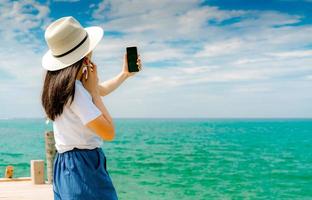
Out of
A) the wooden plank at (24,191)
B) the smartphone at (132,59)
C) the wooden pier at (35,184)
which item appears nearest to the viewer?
the smartphone at (132,59)

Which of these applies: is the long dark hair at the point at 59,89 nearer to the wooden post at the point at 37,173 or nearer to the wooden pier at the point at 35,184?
the wooden pier at the point at 35,184

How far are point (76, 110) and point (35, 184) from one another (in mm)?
5977

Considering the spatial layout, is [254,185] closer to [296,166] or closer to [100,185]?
[296,166]

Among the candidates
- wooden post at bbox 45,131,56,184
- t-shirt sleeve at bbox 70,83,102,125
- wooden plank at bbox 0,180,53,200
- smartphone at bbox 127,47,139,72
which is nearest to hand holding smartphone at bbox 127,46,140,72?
smartphone at bbox 127,47,139,72

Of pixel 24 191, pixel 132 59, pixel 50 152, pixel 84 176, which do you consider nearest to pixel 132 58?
pixel 132 59

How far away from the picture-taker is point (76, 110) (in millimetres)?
2738

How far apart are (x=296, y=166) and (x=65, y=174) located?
40869 mm

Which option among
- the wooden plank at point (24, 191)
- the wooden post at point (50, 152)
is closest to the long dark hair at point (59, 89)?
the wooden plank at point (24, 191)

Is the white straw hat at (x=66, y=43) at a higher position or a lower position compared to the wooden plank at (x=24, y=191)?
higher

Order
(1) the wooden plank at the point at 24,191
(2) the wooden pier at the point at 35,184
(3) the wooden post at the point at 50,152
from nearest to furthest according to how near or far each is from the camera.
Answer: (1) the wooden plank at the point at 24,191 → (2) the wooden pier at the point at 35,184 → (3) the wooden post at the point at 50,152

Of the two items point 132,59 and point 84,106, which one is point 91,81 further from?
point 132,59

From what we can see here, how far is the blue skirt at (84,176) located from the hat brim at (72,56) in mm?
527

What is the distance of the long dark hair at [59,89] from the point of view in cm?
273

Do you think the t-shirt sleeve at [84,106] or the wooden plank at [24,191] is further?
the wooden plank at [24,191]
